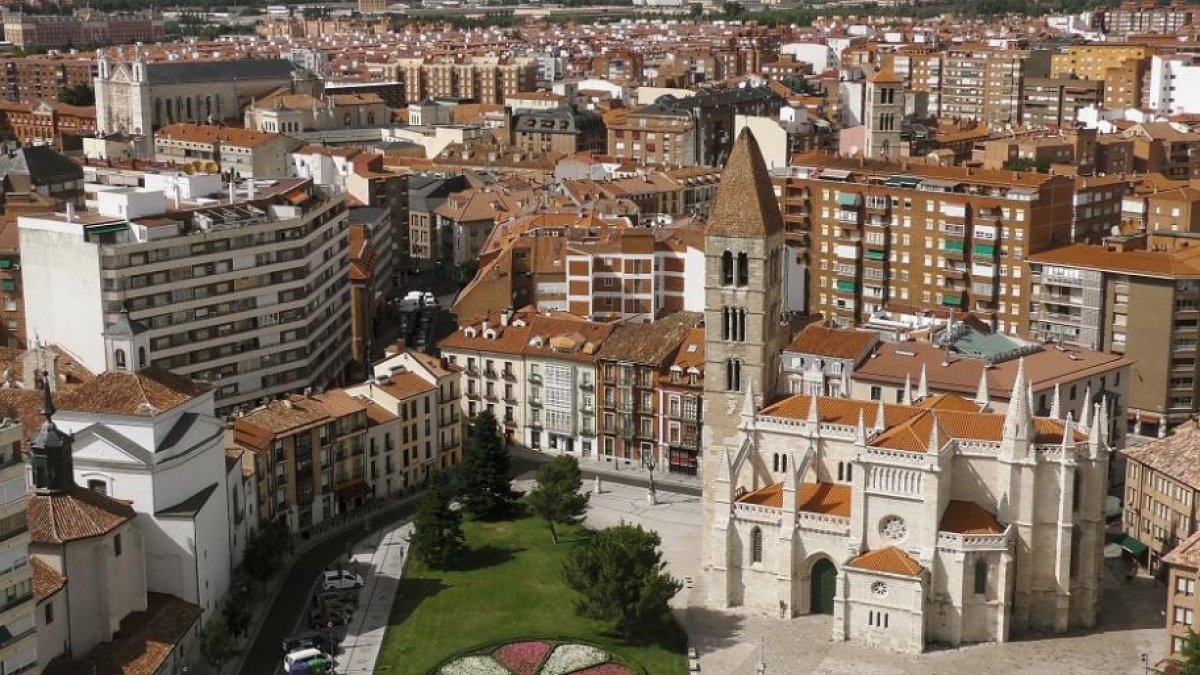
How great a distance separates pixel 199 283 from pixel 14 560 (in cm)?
4301

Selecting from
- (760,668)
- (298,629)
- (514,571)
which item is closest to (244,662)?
(298,629)

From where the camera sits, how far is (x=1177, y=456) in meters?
83.6

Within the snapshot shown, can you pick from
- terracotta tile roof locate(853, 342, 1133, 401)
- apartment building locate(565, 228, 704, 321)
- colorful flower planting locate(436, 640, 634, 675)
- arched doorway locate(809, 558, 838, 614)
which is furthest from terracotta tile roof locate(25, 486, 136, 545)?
apartment building locate(565, 228, 704, 321)

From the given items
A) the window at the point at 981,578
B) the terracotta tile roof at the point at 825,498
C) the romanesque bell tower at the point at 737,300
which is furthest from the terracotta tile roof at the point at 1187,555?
the romanesque bell tower at the point at 737,300

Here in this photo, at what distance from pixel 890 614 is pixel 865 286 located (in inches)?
2422

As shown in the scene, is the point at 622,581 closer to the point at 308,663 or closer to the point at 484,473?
the point at 308,663

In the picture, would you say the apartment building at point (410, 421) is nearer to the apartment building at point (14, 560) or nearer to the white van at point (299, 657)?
the white van at point (299, 657)

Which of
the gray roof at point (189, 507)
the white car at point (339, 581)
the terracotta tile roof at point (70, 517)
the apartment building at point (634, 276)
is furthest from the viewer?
the apartment building at point (634, 276)

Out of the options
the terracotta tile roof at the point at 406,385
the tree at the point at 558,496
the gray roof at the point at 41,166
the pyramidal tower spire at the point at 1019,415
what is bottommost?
the tree at the point at 558,496

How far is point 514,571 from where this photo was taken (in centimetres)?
8250

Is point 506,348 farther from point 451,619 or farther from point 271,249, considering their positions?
point 451,619

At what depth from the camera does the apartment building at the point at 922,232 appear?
12219 centimetres

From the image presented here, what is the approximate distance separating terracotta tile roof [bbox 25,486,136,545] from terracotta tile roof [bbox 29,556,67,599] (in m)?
0.94

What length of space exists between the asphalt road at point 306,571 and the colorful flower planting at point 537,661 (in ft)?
26.7
